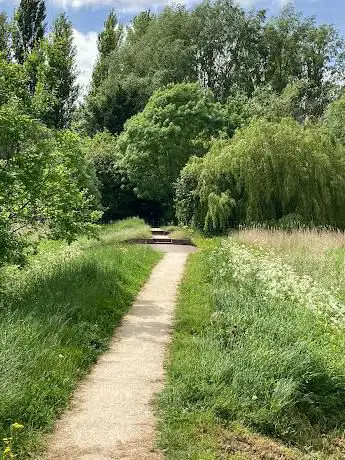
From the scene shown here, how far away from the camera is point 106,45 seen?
151 feet

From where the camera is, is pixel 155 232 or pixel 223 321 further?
pixel 155 232

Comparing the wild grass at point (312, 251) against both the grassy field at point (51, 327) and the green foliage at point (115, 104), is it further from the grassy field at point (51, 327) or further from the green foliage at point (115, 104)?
the green foliage at point (115, 104)

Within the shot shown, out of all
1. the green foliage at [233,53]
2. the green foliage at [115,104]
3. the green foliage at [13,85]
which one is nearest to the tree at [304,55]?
the green foliage at [233,53]

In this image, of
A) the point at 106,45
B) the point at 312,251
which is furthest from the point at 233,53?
the point at 312,251

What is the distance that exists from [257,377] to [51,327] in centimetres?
253

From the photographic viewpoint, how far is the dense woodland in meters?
9.65

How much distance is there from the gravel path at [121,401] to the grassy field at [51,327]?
16 centimetres

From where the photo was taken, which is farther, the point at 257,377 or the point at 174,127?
the point at 174,127

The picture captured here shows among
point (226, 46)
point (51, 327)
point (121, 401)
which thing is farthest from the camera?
point (226, 46)

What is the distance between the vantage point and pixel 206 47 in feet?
137

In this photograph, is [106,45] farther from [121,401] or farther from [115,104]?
[121,401]

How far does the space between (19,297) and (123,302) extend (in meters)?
1.77

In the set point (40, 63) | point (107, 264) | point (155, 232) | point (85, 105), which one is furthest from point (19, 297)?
point (85, 105)

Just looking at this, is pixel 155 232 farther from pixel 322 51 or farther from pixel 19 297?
pixel 322 51
